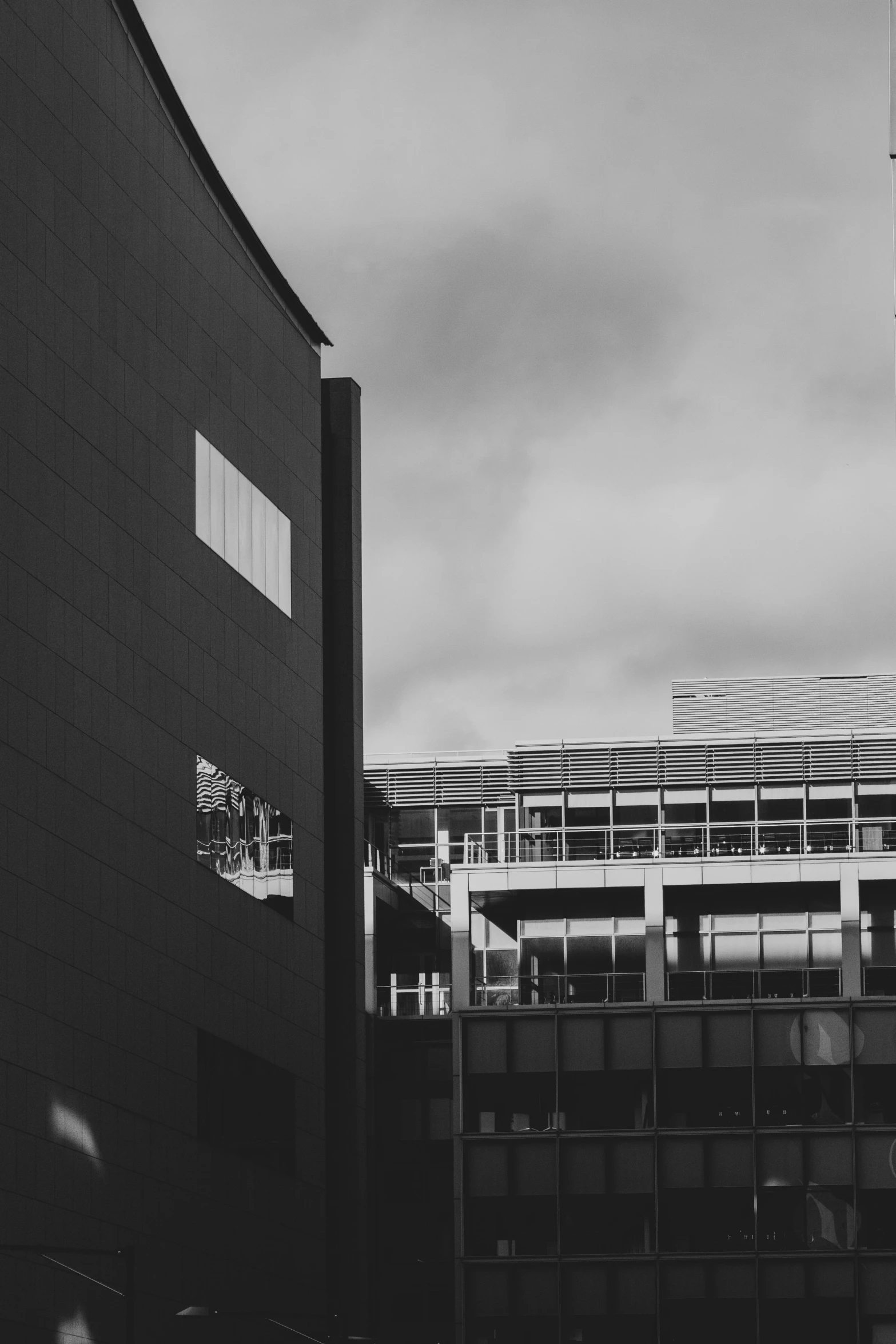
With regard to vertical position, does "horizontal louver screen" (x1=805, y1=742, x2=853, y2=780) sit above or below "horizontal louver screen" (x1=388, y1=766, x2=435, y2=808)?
below

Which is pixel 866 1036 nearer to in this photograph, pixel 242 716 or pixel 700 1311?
pixel 700 1311

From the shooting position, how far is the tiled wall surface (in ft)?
167

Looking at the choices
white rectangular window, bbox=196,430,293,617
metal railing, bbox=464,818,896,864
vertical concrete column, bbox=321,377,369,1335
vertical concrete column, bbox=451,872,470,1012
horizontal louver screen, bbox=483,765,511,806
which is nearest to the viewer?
white rectangular window, bbox=196,430,293,617

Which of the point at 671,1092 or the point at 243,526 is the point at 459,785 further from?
the point at 243,526

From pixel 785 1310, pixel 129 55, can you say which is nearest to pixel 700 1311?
pixel 785 1310

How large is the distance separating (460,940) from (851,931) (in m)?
14.0

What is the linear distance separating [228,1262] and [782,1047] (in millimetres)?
22334

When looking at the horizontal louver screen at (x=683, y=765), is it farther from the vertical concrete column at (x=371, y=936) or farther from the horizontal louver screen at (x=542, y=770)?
the vertical concrete column at (x=371, y=936)

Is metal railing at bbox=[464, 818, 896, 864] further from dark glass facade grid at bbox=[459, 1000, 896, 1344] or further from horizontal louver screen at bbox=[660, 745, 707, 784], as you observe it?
dark glass facade grid at bbox=[459, 1000, 896, 1344]

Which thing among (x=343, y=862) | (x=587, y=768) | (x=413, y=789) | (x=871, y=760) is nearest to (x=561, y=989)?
(x=343, y=862)

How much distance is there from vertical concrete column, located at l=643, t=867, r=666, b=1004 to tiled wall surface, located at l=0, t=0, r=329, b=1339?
12.8 m

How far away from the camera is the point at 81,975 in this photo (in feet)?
175

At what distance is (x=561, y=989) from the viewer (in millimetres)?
80312

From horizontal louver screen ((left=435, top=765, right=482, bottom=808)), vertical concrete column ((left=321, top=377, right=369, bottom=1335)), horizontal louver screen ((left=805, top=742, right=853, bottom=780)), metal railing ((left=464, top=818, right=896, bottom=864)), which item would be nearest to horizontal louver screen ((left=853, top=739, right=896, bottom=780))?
horizontal louver screen ((left=805, top=742, right=853, bottom=780))
